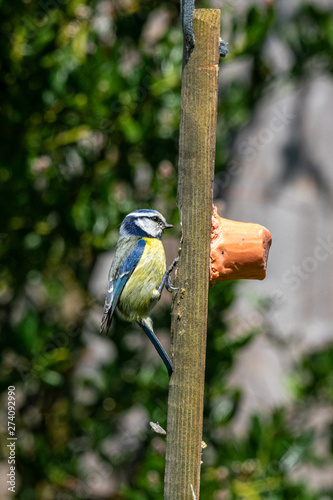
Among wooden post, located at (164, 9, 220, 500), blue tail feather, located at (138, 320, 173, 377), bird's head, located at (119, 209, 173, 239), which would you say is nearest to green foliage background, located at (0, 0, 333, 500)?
bird's head, located at (119, 209, 173, 239)

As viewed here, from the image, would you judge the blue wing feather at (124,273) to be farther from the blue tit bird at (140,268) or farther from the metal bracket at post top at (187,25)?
the metal bracket at post top at (187,25)

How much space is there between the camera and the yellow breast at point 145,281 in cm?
112

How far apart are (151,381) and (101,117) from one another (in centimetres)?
79

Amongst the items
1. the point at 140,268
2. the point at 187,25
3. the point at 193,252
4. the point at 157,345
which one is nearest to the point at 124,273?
the point at 140,268

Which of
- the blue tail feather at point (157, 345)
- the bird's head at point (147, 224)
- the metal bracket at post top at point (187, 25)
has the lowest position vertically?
the blue tail feather at point (157, 345)

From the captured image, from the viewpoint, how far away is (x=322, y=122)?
7.04 ft

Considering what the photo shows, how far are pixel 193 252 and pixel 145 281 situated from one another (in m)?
0.36

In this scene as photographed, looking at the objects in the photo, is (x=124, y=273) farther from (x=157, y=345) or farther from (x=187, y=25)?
(x=187, y=25)

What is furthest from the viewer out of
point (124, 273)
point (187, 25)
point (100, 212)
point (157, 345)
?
point (100, 212)

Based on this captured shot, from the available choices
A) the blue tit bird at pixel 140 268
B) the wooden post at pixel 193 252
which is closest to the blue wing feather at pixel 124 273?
the blue tit bird at pixel 140 268

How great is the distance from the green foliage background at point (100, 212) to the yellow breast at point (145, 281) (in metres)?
0.42

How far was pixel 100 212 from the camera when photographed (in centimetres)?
170

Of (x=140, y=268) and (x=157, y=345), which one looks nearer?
(x=157, y=345)

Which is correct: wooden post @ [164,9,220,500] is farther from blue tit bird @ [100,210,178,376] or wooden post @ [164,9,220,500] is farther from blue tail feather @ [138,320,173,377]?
blue tit bird @ [100,210,178,376]
